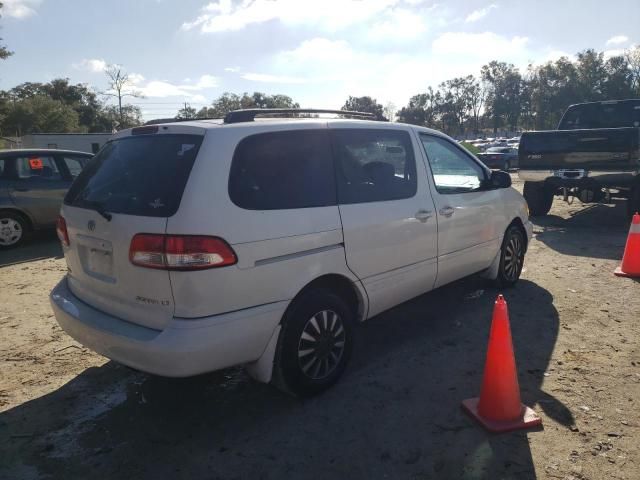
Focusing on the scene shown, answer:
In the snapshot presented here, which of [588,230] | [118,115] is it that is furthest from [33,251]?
[118,115]

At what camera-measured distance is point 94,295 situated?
296 centimetres

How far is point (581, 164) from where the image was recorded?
859 centimetres

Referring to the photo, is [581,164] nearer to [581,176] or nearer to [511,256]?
[581,176]

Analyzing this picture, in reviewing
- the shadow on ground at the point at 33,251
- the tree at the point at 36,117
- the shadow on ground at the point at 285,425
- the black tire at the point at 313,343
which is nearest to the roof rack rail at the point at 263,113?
the black tire at the point at 313,343

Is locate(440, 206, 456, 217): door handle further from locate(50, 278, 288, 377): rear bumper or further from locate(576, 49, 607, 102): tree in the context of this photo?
locate(576, 49, 607, 102): tree

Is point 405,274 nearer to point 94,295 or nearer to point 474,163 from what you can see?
point 474,163

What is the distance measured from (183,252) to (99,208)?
78cm

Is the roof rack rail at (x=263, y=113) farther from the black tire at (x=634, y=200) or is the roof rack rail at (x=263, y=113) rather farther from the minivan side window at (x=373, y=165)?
the black tire at (x=634, y=200)

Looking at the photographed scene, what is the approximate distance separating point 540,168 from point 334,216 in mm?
7593

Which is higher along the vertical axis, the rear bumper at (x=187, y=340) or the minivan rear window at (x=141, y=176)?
the minivan rear window at (x=141, y=176)

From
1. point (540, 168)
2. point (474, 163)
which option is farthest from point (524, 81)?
point (474, 163)

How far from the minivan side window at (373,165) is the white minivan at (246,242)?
0.4 inches

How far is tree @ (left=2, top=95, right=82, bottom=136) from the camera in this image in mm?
51719

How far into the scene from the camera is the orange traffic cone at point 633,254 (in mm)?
5629
